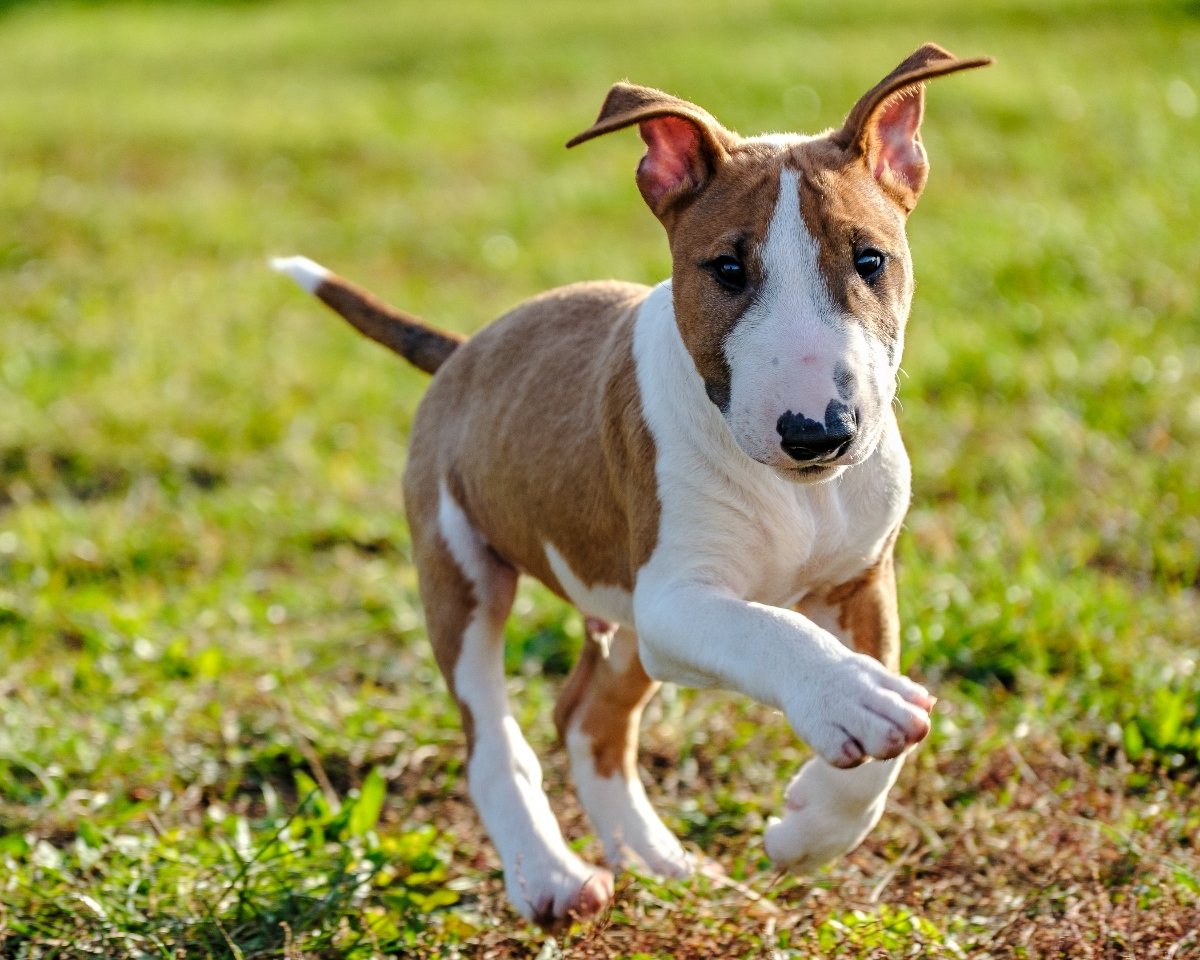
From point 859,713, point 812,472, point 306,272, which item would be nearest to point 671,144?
point 812,472

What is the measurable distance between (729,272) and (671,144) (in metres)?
0.39

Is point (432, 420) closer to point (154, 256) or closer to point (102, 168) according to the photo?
point (154, 256)

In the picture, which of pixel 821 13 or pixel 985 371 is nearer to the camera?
pixel 985 371

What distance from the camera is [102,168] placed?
36.0ft

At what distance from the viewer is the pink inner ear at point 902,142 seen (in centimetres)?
329

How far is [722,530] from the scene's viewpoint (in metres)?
3.25

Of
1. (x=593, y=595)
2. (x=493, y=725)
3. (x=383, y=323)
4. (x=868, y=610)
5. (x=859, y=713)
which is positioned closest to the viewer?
(x=859, y=713)

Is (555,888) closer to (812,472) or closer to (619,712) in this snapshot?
(619,712)

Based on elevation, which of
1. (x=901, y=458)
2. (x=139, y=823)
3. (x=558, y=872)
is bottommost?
(x=139, y=823)

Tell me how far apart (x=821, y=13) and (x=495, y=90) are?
162 inches

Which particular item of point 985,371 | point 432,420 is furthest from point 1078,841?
point 985,371

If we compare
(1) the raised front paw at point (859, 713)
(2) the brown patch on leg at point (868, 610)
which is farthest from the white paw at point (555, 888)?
(1) the raised front paw at point (859, 713)

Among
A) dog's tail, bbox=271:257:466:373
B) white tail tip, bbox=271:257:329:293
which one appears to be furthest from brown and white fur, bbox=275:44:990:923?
white tail tip, bbox=271:257:329:293

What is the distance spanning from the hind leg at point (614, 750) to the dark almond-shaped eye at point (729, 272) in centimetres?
126
